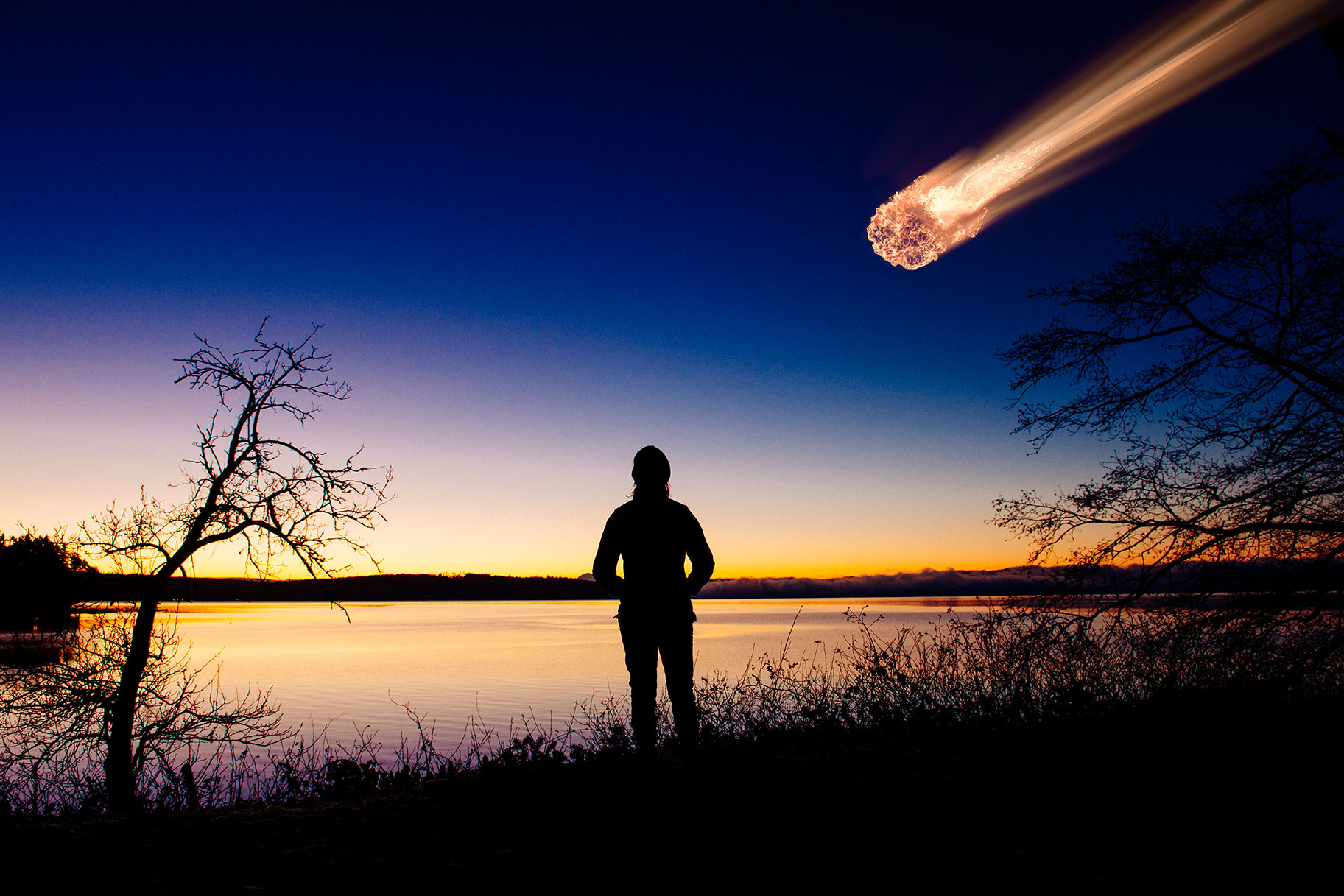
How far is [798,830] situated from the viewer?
4.47m

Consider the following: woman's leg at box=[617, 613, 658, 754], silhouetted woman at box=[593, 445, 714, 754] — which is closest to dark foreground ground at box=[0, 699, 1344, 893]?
woman's leg at box=[617, 613, 658, 754]

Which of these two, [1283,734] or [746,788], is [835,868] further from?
[1283,734]

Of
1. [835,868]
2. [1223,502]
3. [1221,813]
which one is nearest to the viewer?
[835,868]

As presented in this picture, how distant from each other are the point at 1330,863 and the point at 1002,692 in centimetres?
651

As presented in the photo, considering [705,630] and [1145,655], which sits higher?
[1145,655]

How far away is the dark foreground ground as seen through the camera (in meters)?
3.70

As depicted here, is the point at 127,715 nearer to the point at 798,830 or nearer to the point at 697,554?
the point at 697,554

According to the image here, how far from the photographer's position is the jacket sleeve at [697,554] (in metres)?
5.79

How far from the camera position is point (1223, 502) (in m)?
7.72

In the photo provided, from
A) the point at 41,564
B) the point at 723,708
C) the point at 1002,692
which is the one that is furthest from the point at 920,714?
the point at 41,564

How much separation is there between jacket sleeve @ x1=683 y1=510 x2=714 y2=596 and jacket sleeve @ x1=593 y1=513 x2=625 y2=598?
56 cm

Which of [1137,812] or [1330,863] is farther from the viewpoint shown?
[1137,812]

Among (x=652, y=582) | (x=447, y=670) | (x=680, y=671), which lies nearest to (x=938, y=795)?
(x=680, y=671)

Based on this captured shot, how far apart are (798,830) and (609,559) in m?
2.38
